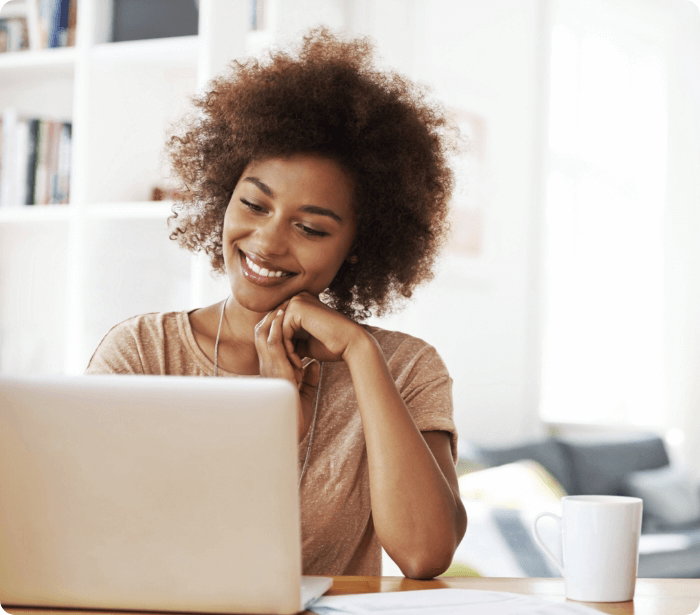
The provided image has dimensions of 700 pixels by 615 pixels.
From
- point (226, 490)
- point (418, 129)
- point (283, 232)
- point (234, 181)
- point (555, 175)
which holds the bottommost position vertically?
point (226, 490)

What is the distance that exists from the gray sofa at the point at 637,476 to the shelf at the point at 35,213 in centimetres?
189

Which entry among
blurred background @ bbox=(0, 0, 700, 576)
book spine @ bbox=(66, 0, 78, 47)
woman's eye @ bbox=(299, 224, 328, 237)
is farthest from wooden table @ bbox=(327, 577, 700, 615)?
book spine @ bbox=(66, 0, 78, 47)

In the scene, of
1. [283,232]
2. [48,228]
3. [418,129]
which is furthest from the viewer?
[48,228]

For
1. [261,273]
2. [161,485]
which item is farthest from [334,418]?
[161,485]

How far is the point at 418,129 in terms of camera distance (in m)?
1.51

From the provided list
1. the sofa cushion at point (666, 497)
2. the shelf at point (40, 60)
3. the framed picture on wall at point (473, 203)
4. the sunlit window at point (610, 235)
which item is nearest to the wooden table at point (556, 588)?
the shelf at point (40, 60)

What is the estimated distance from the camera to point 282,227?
1337 millimetres

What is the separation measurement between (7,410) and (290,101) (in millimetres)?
823

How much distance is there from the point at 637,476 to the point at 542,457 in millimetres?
588

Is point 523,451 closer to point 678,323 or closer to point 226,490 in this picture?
point 678,323

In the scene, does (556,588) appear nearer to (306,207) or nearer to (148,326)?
(306,207)

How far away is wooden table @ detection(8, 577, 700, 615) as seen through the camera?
89 cm

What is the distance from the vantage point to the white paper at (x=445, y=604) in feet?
2.64

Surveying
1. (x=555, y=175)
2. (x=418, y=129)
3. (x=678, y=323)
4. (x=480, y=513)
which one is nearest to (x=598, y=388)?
(x=678, y=323)
